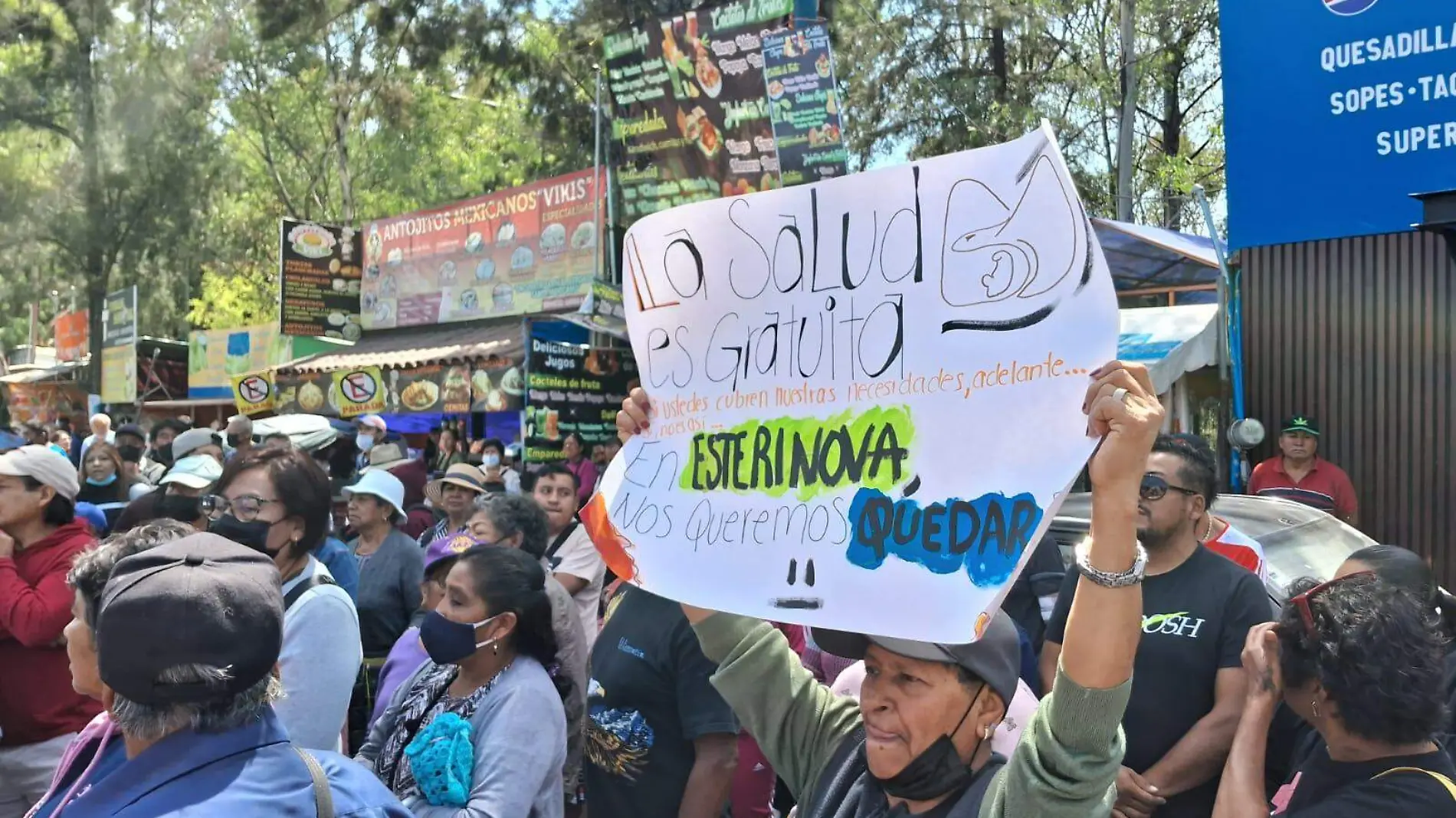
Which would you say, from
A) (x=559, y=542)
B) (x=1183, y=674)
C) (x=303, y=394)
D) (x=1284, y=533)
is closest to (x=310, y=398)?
(x=303, y=394)

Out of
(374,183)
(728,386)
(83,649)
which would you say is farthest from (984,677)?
(374,183)

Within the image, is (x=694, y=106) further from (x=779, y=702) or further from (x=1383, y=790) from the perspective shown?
(x=1383, y=790)

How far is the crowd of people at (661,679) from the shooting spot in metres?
1.80

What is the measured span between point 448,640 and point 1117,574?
1.93 m

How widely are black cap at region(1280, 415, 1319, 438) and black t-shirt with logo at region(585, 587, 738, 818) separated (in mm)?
6304

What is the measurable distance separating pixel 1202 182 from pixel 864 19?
624 cm

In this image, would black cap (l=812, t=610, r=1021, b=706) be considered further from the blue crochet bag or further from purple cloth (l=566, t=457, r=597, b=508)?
purple cloth (l=566, t=457, r=597, b=508)

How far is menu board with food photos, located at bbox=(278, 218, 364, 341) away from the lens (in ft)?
60.7

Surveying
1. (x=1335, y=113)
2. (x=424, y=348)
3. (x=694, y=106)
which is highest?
(x=694, y=106)

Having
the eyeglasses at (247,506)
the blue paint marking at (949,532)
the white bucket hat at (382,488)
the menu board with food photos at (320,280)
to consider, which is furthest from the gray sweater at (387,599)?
the menu board with food photos at (320,280)

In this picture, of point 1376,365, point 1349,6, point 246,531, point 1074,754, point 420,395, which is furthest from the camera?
point 420,395

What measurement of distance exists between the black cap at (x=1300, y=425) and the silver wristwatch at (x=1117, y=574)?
7123 mm

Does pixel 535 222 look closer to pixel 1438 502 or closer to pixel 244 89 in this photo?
pixel 1438 502

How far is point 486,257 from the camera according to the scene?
1691 centimetres
